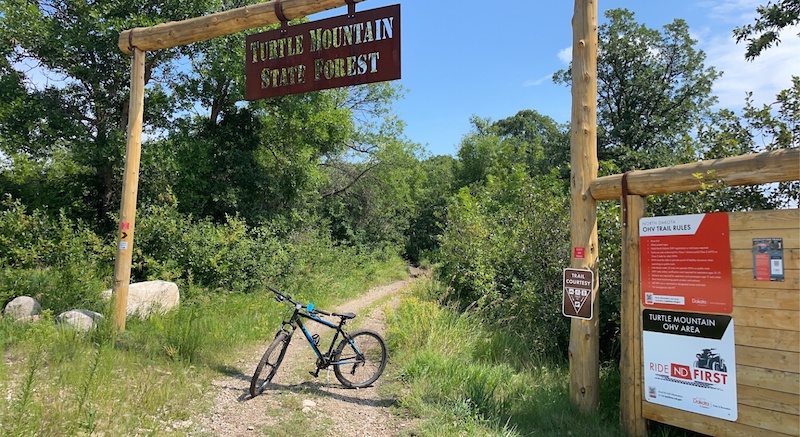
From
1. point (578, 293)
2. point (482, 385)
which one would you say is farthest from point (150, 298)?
point (578, 293)

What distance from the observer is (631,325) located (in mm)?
4301

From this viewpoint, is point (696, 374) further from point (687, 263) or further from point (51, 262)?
point (51, 262)

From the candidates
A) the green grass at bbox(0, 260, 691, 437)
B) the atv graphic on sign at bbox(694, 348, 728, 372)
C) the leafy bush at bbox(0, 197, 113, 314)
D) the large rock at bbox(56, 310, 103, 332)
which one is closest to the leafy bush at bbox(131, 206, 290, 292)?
the leafy bush at bbox(0, 197, 113, 314)

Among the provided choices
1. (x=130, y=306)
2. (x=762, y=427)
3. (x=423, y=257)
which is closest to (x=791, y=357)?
(x=762, y=427)

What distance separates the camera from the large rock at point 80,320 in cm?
Answer: 604

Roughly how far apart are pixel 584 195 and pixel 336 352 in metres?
3.31

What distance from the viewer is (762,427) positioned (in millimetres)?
3518

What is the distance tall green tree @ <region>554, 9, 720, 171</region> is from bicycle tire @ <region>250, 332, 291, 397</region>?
20653 mm

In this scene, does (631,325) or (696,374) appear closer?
(696,374)

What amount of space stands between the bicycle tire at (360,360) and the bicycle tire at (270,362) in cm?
66

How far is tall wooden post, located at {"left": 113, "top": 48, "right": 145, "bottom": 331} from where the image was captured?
6.47 m

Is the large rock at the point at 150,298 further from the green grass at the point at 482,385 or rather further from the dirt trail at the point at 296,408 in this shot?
the green grass at the point at 482,385

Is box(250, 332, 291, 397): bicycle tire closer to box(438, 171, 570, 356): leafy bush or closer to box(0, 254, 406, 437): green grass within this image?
box(0, 254, 406, 437): green grass

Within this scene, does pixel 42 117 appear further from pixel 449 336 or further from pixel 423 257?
pixel 423 257
